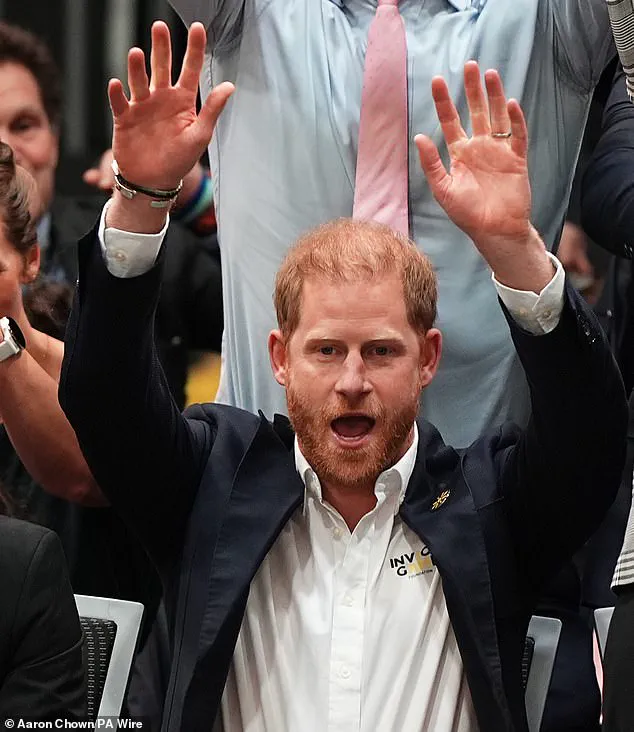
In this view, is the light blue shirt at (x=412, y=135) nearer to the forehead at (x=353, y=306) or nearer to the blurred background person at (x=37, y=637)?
the forehead at (x=353, y=306)

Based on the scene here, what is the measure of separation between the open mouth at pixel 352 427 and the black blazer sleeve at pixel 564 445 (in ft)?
0.77

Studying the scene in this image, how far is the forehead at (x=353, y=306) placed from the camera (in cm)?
206

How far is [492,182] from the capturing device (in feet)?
6.31

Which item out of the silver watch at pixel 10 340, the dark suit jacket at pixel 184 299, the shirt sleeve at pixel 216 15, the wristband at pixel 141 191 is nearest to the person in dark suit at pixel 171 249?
the dark suit jacket at pixel 184 299

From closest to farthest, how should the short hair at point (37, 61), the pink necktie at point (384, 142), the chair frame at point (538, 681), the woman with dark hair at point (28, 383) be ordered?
the chair frame at point (538, 681) < the pink necktie at point (384, 142) < the woman with dark hair at point (28, 383) < the short hair at point (37, 61)

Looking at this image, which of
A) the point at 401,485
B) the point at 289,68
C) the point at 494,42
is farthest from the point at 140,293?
the point at 494,42

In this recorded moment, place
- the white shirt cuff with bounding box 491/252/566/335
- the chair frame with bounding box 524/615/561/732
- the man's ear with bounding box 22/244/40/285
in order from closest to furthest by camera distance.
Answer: the white shirt cuff with bounding box 491/252/566/335 → the chair frame with bounding box 524/615/561/732 → the man's ear with bounding box 22/244/40/285

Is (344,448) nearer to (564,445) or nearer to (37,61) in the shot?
(564,445)

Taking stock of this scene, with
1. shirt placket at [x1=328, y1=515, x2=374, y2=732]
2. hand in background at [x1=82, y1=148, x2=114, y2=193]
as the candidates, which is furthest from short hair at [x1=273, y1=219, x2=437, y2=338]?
hand in background at [x1=82, y1=148, x2=114, y2=193]

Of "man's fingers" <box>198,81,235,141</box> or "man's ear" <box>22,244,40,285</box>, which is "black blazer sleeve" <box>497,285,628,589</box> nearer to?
"man's fingers" <box>198,81,235,141</box>

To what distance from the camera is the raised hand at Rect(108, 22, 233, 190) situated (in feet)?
6.18

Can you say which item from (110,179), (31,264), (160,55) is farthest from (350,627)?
(110,179)

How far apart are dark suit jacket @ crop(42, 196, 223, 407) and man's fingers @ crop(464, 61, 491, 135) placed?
3.66ft

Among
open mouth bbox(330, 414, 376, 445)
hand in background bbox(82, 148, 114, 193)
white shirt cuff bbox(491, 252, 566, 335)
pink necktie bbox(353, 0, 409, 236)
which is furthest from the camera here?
hand in background bbox(82, 148, 114, 193)
